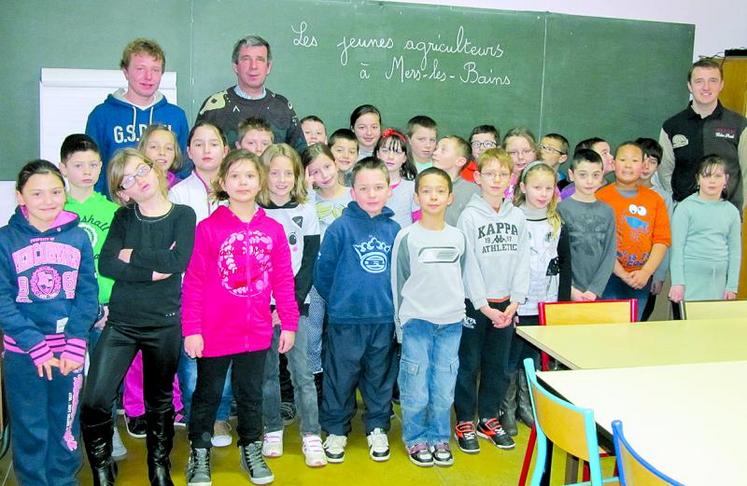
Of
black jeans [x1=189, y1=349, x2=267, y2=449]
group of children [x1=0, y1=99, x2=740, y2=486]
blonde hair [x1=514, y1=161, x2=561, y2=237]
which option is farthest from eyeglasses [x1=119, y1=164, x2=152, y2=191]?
blonde hair [x1=514, y1=161, x2=561, y2=237]

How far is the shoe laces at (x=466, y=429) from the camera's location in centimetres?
325

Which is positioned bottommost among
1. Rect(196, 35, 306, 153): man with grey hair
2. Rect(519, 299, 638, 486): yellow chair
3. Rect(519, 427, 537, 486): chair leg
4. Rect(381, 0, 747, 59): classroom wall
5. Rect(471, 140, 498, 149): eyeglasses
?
Rect(519, 427, 537, 486): chair leg

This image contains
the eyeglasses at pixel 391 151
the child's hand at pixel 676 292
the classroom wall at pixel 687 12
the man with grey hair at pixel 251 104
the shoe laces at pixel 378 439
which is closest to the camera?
the shoe laces at pixel 378 439

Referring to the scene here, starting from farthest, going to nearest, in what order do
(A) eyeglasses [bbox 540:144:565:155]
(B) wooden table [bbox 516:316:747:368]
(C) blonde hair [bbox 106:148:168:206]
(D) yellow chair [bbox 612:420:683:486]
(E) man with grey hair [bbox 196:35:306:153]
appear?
1. (A) eyeglasses [bbox 540:144:565:155]
2. (E) man with grey hair [bbox 196:35:306:153]
3. (C) blonde hair [bbox 106:148:168:206]
4. (B) wooden table [bbox 516:316:747:368]
5. (D) yellow chair [bbox 612:420:683:486]

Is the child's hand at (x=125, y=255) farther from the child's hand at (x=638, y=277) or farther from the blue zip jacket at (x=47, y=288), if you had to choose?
the child's hand at (x=638, y=277)

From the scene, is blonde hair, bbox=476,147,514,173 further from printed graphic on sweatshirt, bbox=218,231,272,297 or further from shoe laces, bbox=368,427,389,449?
shoe laces, bbox=368,427,389,449

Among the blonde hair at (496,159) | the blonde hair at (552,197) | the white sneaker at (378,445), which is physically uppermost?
the blonde hair at (496,159)

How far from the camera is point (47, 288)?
8.32ft

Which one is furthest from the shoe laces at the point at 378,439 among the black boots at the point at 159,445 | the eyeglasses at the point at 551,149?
the eyeglasses at the point at 551,149

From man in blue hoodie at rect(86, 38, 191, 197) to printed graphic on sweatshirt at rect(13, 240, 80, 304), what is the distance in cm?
94

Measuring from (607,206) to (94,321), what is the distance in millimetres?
2489

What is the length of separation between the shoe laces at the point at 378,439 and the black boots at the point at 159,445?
885 mm

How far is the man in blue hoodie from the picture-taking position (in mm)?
3459

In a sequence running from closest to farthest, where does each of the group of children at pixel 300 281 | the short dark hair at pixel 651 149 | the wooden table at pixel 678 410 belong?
the wooden table at pixel 678 410
the group of children at pixel 300 281
the short dark hair at pixel 651 149
